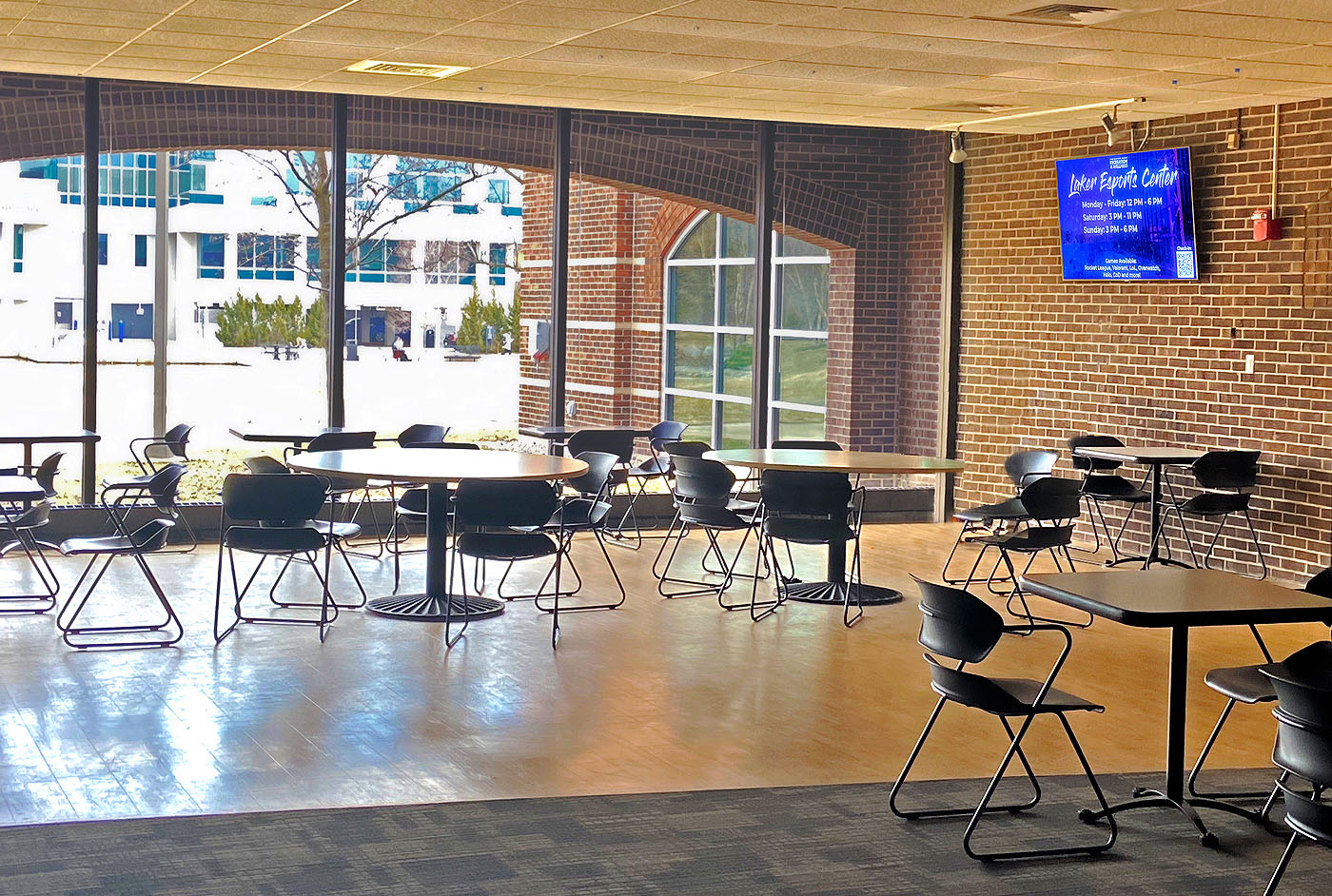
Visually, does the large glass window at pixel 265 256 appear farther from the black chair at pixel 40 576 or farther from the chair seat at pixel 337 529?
the chair seat at pixel 337 529

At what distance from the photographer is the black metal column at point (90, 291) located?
1015 centimetres

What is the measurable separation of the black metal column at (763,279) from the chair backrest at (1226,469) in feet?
12.4

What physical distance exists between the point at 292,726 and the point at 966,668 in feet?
9.73

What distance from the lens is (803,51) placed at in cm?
781

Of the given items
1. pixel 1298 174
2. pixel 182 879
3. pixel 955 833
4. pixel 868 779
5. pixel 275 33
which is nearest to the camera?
pixel 182 879

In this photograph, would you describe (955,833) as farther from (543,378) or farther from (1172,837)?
(543,378)

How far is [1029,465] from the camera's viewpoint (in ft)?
31.4

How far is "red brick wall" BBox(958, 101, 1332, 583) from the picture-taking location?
373 inches

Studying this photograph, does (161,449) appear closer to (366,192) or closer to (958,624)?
(366,192)

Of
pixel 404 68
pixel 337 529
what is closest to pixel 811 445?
pixel 337 529

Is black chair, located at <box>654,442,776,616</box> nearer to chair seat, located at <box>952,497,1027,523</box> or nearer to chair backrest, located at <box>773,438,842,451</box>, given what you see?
chair backrest, located at <box>773,438,842,451</box>

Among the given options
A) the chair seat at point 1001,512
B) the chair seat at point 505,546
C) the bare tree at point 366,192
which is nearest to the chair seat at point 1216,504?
the chair seat at point 1001,512

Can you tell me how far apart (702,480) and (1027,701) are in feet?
12.6

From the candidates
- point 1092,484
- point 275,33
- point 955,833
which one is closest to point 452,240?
Result: point 275,33
